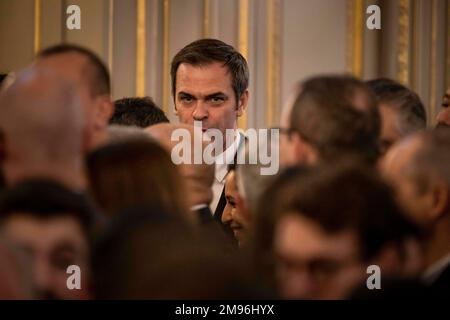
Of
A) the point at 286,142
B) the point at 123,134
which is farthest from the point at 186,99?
the point at 286,142

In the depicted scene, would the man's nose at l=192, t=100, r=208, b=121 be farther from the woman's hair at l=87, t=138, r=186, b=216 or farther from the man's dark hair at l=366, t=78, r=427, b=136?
the woman's hair at l=87, t=138, r=186, b=216

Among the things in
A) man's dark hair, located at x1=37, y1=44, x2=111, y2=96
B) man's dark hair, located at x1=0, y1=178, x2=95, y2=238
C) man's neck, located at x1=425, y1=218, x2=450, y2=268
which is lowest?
man's neck, located at x1=425, y1=218, x2=450, y2=268

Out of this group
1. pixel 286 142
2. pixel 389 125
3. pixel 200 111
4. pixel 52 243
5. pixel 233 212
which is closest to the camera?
pixel 52 243

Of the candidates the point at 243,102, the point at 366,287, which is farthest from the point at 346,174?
the point at 243,102

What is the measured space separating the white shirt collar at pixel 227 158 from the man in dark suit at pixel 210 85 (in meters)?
0.07

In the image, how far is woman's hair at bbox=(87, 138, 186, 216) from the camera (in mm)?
2418

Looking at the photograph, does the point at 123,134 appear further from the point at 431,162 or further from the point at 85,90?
the point at 431,162

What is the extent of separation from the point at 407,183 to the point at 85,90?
2.43ft

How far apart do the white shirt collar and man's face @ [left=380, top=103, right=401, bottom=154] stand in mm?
721

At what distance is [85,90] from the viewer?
281 cm

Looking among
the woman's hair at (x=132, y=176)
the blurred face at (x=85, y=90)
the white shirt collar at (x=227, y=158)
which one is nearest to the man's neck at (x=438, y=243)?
the woman's hair at (x=132, y=176)

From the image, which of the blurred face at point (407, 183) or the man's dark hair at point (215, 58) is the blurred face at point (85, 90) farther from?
the man's dark hair at point (215, 58)

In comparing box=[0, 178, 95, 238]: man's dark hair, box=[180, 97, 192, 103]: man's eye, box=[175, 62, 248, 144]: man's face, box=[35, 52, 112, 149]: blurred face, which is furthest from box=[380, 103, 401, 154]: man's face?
box=[0, 178, 95, 238]: man's dark hair
